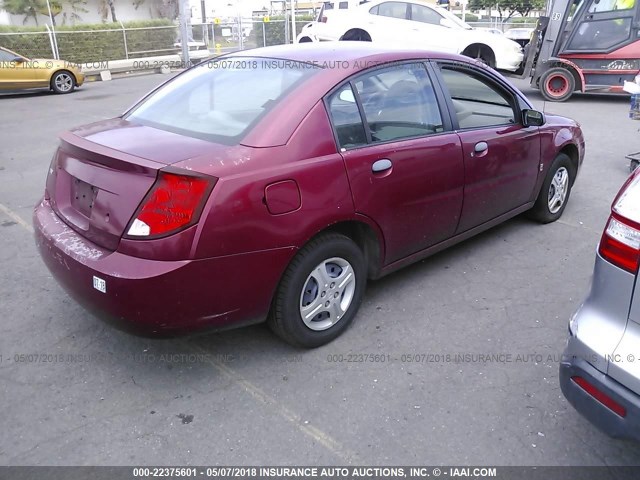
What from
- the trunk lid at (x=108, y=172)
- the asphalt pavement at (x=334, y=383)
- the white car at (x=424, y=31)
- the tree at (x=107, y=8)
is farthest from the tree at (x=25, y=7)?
the trunk lid at (x=108, y=172)

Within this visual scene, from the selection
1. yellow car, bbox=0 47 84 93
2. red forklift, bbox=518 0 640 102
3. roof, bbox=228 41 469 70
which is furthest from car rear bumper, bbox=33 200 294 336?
yellow car, bbox=0 47 84 93

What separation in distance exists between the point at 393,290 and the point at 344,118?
134 cm

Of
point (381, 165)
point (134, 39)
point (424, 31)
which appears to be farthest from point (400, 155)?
point (134, 39)

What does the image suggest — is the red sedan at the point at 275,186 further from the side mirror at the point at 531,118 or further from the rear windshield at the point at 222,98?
the side mirror at the point at 531,118

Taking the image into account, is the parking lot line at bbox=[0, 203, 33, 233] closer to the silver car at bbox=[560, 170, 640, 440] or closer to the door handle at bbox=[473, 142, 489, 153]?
the door handle at bbox=[473, 142, 489, 153]

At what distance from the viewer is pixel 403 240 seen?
3.50m

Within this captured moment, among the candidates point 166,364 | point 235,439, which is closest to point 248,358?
point 166,364

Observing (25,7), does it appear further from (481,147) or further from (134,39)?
(481,147)

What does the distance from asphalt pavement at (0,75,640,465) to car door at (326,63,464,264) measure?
0.54 metres

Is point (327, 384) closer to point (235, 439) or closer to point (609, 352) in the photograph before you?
point (235, 439)

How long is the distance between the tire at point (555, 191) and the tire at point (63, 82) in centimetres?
1304

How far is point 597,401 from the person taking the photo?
2039mm

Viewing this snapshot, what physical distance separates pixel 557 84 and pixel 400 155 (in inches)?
420

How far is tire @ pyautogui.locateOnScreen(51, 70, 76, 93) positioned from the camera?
13992 millimetres
